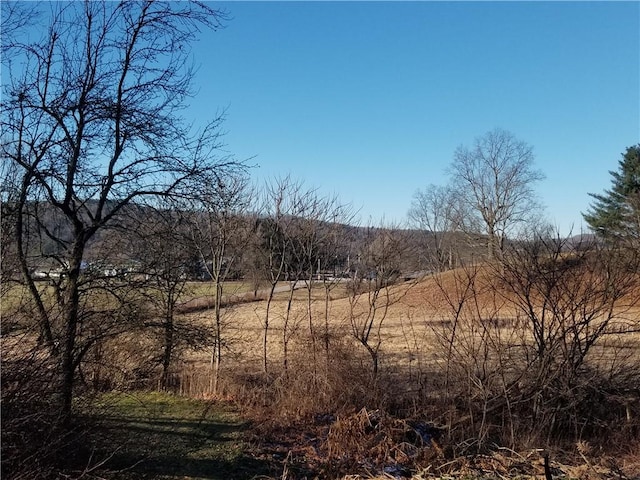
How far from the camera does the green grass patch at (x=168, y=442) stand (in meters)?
5.11

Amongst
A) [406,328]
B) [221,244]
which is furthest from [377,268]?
[406,328]

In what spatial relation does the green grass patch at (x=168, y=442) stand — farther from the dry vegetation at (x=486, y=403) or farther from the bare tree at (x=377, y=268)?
the bare tree at (x=377, y=268)

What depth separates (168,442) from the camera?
6.21m

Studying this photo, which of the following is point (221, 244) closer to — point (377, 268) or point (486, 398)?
point (377, 268)

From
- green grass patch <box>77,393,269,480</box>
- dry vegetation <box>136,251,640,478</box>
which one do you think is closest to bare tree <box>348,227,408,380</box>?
dry vegetation <box>136,251,640,478</box>

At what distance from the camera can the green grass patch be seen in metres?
5.11

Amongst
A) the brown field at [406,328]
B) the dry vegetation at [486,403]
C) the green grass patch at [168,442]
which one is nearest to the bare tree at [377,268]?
the brown field at [406,328]

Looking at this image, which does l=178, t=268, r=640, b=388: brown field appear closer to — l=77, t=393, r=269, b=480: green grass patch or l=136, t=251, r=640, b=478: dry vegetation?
l=136, t=251, r=640, b=478: dry vegetation

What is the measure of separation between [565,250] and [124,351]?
271 inches

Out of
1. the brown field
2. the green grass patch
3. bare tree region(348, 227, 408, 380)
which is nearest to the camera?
the green grass patch

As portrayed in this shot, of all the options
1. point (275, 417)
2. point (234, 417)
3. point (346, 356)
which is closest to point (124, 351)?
point (234, 417)

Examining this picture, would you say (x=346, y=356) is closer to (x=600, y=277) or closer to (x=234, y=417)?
(x=234, y=417)

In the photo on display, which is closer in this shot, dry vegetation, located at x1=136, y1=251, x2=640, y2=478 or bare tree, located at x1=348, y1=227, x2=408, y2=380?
dry vegetation, located at x1=136, y1=251, x2=640, y2=478

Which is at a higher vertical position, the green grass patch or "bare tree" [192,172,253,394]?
"bare tree" [192,172,253,394]
